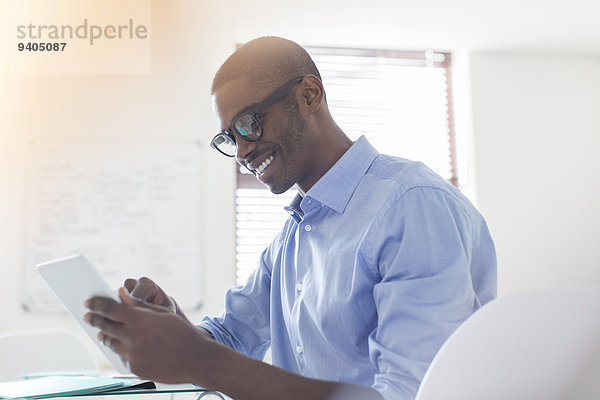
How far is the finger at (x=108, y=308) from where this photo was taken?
2.64 ft

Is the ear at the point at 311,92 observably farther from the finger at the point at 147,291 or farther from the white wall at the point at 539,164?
the white wall at the point at 539,164

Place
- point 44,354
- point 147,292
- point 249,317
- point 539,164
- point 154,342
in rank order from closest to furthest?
1. point 154,342
2. point 147,292
3. point 249,317
4. point 44,354
5. point 539,164

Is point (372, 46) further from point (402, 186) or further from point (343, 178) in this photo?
point (402, 186)

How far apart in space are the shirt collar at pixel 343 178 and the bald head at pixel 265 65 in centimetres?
21

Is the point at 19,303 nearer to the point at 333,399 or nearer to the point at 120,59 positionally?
the point at 120,59

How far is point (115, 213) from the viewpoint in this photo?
2994mm

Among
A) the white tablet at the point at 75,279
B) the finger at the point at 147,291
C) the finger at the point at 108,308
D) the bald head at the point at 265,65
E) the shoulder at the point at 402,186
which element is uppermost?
the bald head at the point at 265,65

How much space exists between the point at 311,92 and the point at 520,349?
2.51 feet

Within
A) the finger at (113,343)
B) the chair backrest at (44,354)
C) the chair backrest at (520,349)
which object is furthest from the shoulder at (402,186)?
the chair backrest at (44,354)

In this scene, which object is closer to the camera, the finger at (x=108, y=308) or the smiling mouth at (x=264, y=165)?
the finger at (x=108, y=308)

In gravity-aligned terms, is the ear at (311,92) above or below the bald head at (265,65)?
below

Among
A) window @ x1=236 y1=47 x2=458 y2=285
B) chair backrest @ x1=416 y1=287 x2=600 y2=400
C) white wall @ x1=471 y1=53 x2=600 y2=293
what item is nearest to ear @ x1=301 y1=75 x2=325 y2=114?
chair backrest @ x1=416 y1=287 x2=600 y2=400

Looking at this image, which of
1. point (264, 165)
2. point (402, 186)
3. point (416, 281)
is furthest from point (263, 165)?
point (416, 281)

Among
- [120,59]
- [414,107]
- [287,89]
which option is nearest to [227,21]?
[120,59]
